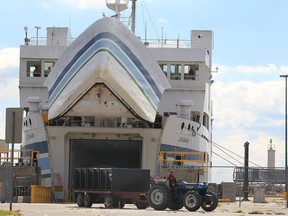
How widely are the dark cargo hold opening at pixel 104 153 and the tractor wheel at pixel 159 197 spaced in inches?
516

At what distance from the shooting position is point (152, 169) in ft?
139

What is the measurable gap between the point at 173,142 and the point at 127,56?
6639 millimetres

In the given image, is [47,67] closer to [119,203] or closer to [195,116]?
[195,116]

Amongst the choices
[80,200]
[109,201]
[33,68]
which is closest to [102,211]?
[109,201]

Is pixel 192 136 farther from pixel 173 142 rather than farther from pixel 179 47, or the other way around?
pixel 179 47

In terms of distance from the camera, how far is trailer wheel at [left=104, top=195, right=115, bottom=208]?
106ft

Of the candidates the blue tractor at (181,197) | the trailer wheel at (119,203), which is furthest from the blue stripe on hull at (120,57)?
the blue tractor at (181,197)

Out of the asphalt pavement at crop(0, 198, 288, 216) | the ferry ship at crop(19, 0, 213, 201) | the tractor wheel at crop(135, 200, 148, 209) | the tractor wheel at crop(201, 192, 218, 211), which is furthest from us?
the ferry ship at crop(19, 0, 213, 201)

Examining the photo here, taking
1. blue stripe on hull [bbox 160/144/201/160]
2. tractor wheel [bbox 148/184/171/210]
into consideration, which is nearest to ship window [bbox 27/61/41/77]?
blue stripe on hull [bbox 160/144/201/160]

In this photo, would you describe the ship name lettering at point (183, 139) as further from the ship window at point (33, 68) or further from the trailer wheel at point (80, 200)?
the trailer wheel at point (80, 200)

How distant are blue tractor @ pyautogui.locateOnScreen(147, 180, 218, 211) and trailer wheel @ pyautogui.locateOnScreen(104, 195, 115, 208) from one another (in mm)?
2395

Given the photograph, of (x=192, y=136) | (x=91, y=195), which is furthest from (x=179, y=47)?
(x=91, y=195)

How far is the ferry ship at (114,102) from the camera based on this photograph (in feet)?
126

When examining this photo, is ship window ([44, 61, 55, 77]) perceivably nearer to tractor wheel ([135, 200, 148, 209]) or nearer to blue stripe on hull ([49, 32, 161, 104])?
blue stripe on hull ([49, 32, 161, 104])
